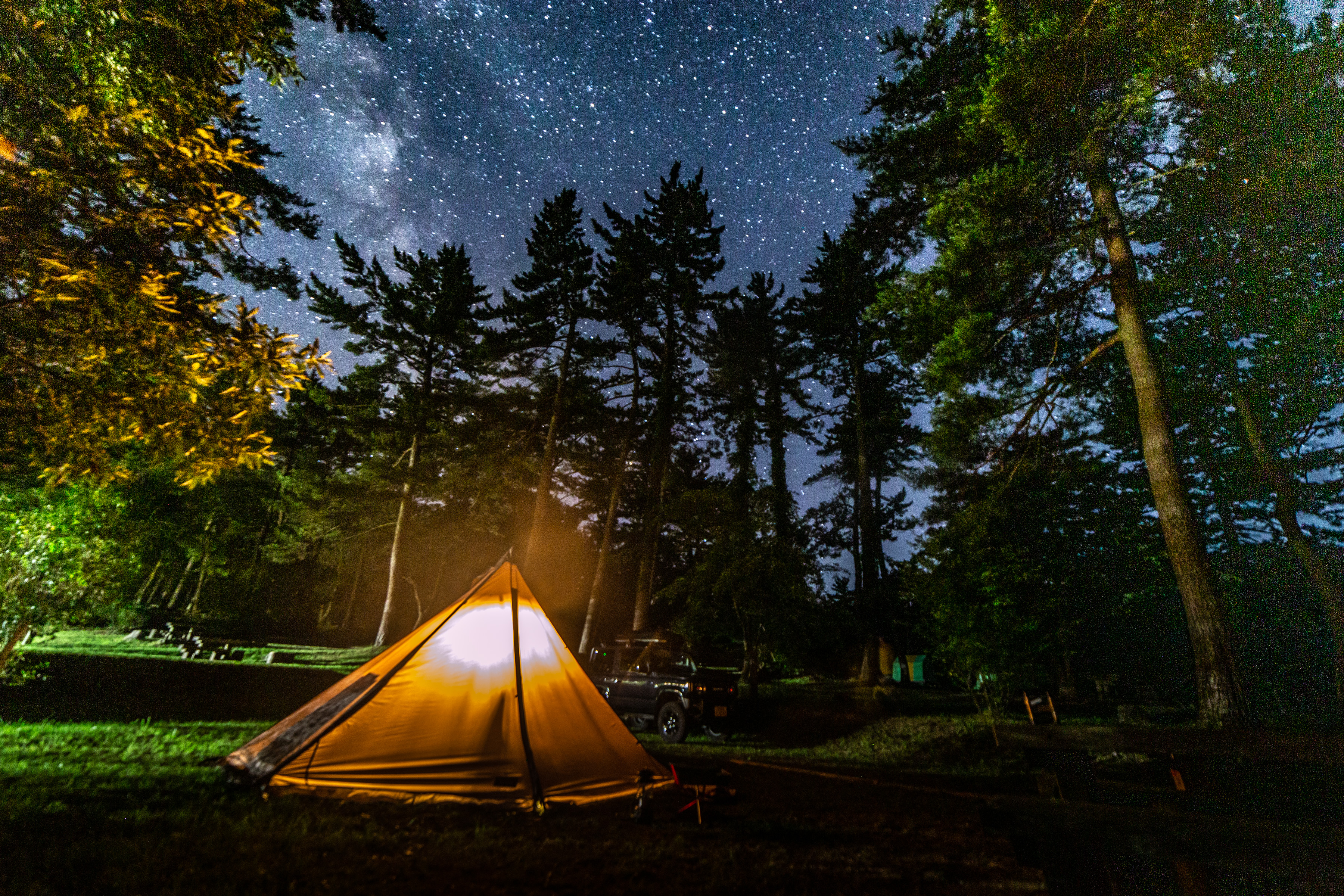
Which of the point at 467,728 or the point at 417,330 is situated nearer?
the point at 467,728

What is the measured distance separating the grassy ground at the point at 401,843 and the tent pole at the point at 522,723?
17 cm

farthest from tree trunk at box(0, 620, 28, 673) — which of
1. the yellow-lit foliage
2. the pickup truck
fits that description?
the pickup truck

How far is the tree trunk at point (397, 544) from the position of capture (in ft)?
80.1

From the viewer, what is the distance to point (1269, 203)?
974 cm

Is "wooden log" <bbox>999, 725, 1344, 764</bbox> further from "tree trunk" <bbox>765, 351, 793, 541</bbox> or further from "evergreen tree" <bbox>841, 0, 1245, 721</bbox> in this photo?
"tree trunk" <bbox>765, 351, 793, 541</bbox>

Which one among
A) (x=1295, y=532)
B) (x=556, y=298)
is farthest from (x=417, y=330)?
(x=1295, y=532)

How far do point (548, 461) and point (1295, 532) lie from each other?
22.4 m

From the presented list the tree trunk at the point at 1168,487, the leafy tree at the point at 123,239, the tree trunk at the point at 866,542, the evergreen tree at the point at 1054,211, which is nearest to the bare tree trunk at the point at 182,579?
the leafy tree at the point at 123,239

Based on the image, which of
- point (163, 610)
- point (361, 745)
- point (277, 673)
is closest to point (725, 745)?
point (361, 745)

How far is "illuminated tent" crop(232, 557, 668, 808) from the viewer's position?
5172mm

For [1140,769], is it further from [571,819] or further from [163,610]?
[163,610]

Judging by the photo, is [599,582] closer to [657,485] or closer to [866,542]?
[657,485]

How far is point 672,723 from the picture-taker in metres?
11.0

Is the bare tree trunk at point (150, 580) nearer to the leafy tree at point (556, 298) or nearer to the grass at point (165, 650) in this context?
the grass at point (165, 650)
